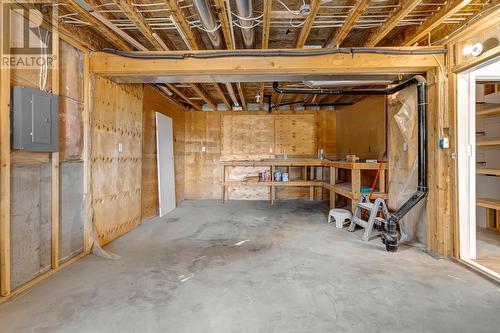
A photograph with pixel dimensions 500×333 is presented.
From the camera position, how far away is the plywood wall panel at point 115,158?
122 inches

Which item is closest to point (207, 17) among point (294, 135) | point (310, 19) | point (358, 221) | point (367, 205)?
point (310, 19)

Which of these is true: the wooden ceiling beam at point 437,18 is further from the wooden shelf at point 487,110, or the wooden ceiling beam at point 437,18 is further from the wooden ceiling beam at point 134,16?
the wooden ceiling beam at point 134,16

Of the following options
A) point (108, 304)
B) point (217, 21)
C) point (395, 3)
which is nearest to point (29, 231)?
point (108, 304)

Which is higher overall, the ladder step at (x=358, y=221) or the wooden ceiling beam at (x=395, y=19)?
the wooden ceiling beam at (x=395, y=19)

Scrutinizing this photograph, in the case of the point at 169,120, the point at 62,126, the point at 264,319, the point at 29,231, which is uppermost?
the point at 169,120

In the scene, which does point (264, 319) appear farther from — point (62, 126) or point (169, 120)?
point (169, 120)

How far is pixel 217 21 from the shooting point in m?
2.65

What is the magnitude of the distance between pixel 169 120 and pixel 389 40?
4.07m

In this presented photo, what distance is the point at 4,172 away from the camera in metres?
1.92

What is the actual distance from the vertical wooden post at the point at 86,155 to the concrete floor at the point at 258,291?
287 millimetres

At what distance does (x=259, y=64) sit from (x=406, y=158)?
230 centimetres

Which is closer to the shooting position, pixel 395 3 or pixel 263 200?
pixel 395 3

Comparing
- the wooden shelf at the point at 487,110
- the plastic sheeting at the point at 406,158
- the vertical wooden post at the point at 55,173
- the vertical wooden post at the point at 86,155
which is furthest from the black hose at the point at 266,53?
the wooden shelf at the point at 487,110

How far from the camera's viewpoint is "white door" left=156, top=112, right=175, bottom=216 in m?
4.80
